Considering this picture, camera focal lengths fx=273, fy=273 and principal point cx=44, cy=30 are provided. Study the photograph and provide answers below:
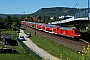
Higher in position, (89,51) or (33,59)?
(89,51)

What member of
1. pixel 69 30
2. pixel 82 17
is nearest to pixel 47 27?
pixel 69 30

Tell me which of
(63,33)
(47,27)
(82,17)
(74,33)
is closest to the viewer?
(82,17)

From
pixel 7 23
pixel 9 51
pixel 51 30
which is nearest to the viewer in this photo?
pixel 9 51

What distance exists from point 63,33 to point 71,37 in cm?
797

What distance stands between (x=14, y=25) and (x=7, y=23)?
15.9m

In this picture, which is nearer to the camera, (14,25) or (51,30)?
(51,30)

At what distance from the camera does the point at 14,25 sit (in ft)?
473

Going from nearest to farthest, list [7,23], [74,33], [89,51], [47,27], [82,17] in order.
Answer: [89,51]
[82,17]
[74,33]
[47,27]
[7,23]

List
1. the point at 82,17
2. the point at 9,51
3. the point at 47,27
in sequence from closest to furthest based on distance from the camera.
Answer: the point at 9,51 < the point at 82,17 < the point at 47,27

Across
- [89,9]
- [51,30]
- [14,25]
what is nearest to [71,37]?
[89,9]

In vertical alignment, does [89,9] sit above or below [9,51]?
above

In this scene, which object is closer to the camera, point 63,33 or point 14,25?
point 63,33

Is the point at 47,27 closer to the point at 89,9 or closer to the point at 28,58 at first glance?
the point at 89,9

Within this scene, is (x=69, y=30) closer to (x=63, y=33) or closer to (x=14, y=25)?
(x=63, y=33)
